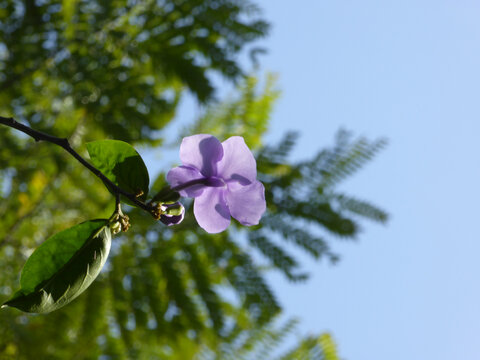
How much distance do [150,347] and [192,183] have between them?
1593 millimetres

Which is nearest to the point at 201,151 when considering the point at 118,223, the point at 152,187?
the point at 118,223

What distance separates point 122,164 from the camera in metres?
0.57

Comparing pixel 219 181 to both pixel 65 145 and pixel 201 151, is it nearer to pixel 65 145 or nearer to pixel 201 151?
pixel 201 151

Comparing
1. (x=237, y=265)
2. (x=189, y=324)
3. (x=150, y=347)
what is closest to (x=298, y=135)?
(x=237, y=265)

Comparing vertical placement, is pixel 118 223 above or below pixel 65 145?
below

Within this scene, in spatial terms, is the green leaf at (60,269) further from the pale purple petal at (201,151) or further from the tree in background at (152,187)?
the tree in background at (152,187)

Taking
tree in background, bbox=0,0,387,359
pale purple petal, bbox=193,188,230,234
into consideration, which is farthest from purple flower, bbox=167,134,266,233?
tree in background, bbox=0,0,387,359

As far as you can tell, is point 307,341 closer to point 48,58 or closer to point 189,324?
point 189,324

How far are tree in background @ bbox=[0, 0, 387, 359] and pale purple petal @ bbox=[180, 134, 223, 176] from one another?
1033 mm

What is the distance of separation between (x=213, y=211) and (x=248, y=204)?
0.04 m

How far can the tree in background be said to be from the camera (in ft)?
5.55

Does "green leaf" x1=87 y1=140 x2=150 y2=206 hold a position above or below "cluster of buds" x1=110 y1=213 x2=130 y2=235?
above

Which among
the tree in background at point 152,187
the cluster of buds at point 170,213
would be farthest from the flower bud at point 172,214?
the tree in background at point 152,187

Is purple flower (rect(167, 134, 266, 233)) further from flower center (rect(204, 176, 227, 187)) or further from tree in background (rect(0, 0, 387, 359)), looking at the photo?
tree in background (rect(0, 0, 387, 359))
